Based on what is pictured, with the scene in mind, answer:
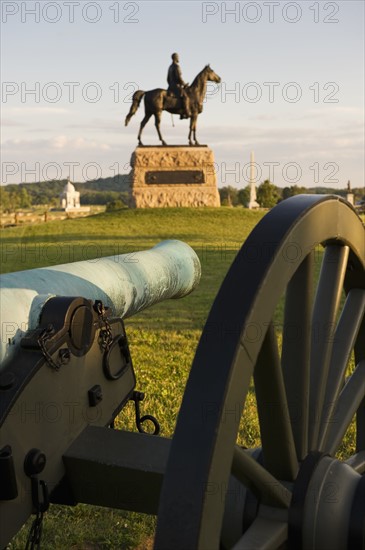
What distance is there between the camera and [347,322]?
2033 mm

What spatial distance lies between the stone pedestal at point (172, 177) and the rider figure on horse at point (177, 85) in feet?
4.41

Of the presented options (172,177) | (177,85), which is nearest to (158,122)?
(177,85)

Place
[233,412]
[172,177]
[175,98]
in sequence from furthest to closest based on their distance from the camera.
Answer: [172,177], [175,98], [233,412]

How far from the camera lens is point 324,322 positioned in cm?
189

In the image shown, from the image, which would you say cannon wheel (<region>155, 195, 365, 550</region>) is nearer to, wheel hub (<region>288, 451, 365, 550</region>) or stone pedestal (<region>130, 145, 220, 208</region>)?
wheel hub (<region>288, 451, 365, 550</region>)

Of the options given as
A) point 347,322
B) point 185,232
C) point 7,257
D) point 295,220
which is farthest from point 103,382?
point 185,232

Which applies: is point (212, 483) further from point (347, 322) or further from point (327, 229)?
point (347, 322)

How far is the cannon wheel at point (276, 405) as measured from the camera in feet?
4.02

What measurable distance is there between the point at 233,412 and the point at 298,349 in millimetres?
471

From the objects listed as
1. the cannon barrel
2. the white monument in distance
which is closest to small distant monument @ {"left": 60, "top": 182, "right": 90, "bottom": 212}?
the white monument in distance

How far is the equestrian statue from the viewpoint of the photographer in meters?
22.7

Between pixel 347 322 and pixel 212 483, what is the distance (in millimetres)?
964

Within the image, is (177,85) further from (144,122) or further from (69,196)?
(69,196)

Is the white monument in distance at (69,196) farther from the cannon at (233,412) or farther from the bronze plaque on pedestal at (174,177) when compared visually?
the cannon at (233,412)
